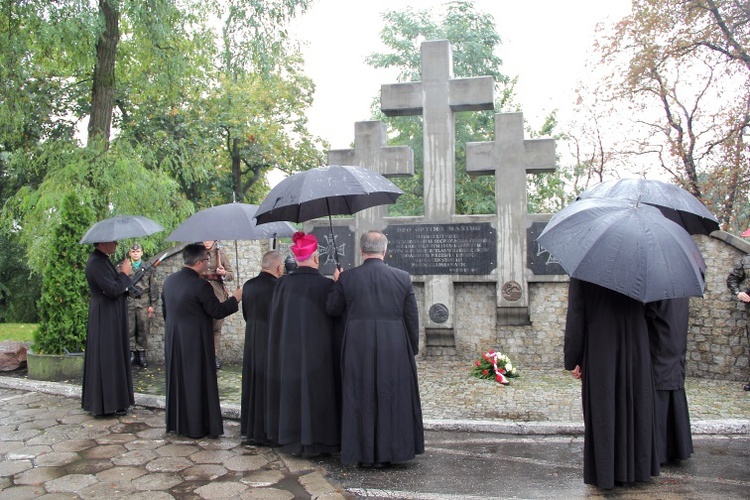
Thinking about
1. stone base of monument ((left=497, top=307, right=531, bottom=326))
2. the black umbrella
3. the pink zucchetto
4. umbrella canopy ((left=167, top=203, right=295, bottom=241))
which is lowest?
stone base of monument ((left=497, top=307, right=531, bottom=326))

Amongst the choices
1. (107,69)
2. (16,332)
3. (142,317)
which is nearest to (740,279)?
(142,317)

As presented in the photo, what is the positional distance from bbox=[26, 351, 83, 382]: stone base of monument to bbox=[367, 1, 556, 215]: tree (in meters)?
11.2

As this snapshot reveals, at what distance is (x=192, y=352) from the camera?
6523mm

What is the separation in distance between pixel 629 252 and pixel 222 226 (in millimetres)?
3613

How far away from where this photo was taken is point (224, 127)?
24.9m

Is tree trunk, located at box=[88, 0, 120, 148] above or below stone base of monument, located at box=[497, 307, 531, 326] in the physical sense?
above

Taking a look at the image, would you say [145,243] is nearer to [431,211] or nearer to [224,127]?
[431,211]

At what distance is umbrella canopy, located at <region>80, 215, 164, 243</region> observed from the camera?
A: 7.05 meters

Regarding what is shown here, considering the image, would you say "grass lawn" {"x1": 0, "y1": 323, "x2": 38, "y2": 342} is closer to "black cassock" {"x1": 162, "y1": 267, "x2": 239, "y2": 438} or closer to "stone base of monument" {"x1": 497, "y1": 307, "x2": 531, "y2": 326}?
"black cassock" {"x1": 162, "y1": 267, "x2": 239, "y2": 438}

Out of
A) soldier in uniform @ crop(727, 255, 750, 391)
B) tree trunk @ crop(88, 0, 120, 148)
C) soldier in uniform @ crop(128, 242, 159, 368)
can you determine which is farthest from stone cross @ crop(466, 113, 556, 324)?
tree trunk @ crop(88, 0, 120, 148)

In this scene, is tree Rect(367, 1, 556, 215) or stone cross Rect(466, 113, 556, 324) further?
tree Rect(367, 1, 556, 215)

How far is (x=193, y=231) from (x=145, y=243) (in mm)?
8660

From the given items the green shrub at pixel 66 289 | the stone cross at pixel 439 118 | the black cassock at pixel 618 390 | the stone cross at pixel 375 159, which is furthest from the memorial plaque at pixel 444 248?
the black cassock at pixel 618 390

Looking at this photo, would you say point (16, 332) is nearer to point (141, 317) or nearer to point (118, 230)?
point (141, 317)
